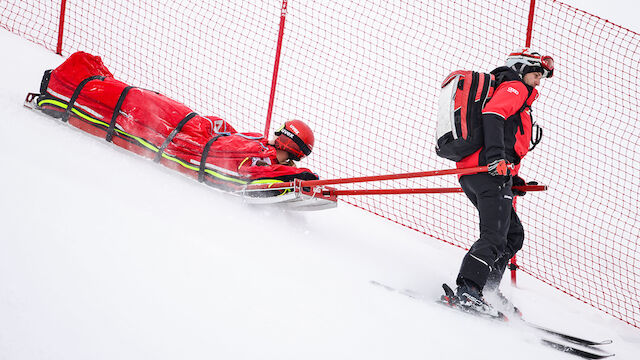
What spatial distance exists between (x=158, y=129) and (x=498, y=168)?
104 inches

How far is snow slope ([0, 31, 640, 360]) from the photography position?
6.68 ft

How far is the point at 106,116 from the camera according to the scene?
385cm

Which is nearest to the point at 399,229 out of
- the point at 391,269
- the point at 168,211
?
the point at 391,269

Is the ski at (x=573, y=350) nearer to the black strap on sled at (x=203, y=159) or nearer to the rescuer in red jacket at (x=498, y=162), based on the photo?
the rescuer in red jacket at (x=498, y=162)

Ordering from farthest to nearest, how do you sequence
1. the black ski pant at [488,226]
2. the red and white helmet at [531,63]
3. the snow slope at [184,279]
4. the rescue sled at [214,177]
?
the rescue sled at [214,177], the red and white helmet at [531,63], the black ski pant at [488,226], the snow slope at [184,279]

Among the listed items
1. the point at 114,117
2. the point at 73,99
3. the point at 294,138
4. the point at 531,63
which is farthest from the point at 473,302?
the point at 73,99

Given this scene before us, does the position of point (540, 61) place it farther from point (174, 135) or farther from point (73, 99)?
point (73, 99)

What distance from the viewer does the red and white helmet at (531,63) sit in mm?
3322

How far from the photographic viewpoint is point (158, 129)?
3812 mm

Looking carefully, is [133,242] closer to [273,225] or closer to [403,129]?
[273,225]

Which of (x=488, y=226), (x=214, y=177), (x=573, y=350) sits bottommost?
(x=573, y=350)

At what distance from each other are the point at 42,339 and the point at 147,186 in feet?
5.23

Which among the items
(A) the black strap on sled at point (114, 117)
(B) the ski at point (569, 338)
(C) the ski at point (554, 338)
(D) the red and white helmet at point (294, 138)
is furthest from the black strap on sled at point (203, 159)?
(B) the ski at point (569, 338)

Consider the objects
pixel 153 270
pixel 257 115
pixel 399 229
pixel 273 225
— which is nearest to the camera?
pixel 153 270
